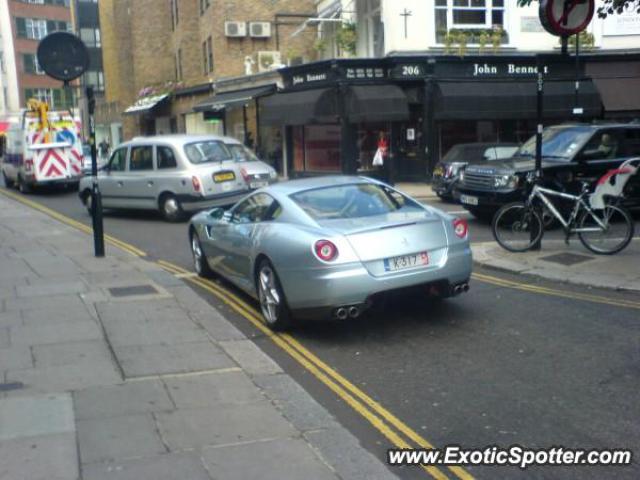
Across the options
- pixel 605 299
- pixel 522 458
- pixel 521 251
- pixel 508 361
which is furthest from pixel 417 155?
pixel 522 458

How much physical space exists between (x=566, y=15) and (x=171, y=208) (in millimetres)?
9473

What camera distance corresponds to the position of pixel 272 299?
7.12 metres

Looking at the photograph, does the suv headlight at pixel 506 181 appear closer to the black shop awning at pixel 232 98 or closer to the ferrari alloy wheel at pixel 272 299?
the ferrari alloy wheel at pixel 272 299

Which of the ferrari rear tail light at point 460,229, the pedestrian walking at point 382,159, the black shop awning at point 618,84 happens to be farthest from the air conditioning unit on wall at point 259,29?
the ferrari rear tail light at point 460,229

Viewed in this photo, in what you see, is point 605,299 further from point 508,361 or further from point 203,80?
point 203,80

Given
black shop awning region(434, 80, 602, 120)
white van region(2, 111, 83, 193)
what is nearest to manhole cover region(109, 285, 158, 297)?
white van region(2, 111, 83, 193)

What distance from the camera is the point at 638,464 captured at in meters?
4.09

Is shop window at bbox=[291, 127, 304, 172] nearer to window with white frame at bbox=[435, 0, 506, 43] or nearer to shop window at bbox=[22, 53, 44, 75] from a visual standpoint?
window with white frame at bbox=[435, 0, 506, 43]

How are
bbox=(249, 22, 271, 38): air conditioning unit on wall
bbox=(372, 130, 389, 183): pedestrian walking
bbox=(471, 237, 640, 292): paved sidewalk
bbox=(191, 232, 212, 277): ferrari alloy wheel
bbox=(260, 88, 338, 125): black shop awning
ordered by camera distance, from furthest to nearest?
bbox=(249, 22, 271, 38): air conditioning unit on wall → bbox=(260, 88, 338, 125): black shop awning → bbox=(372, 130, 389, 183): pedestrian walking → bbox=(191, 232, 212, 277): ferrari alloy wheel → bbox=(471, 237, 640, 292): paved sidewalk

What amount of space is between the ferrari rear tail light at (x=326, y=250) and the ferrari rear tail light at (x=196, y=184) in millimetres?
9597

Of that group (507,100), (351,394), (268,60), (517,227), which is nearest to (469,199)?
(517,227)

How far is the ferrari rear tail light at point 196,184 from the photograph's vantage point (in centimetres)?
1570

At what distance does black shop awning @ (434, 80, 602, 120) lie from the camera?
24750mm

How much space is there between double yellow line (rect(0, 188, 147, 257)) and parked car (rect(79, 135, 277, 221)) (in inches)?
43.2
